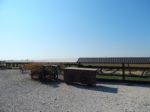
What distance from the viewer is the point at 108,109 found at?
6.09 meters

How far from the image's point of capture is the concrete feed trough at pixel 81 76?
10.8 meters

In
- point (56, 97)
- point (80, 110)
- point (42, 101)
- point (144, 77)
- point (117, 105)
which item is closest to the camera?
point (80, 110)

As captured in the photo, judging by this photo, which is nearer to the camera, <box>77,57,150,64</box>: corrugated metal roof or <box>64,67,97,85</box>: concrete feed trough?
<box>64,67,97,85</box>: concrete feed trough

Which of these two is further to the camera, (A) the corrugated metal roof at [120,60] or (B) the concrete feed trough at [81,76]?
(A) the corrugated metal roof at [120,60]

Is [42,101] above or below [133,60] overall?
below

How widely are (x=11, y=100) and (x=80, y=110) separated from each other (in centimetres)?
290

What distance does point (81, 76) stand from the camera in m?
11.1

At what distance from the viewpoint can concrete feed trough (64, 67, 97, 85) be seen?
1076cm

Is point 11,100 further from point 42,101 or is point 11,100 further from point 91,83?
point 91,83

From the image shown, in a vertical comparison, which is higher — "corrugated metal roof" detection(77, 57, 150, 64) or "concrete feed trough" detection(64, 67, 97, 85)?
"corrugated metal roof" detection(77, 57, 150, 64)

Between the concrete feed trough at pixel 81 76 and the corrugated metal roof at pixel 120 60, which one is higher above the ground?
the corrugated metal roof at pixel 120 60

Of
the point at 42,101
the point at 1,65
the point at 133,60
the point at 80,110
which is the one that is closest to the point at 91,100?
the point at 80,110

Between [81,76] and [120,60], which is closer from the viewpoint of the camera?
[81,76]

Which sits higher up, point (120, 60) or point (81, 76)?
point (120, 60)
